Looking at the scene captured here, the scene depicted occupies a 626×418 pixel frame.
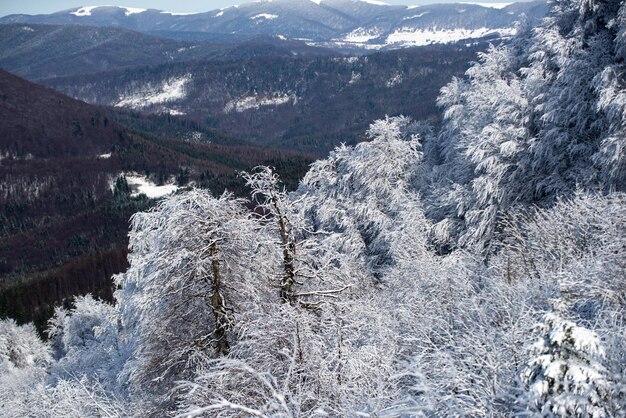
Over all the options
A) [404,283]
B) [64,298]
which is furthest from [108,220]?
[404,283]

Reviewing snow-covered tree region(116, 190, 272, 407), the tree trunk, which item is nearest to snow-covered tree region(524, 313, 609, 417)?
snow-covered tree region(116, 190, 272, 407)

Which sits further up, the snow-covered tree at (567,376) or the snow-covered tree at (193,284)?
the snow-covered tree at (567,376)

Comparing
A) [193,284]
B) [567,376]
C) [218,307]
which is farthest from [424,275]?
[567,376]

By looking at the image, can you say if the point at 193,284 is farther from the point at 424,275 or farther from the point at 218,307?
the point at 424,275

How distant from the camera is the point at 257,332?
23.6ft

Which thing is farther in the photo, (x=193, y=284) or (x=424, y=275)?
(x=424, y=275)

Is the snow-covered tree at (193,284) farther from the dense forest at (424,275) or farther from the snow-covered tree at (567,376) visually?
the snow-covered tree at (567,376)

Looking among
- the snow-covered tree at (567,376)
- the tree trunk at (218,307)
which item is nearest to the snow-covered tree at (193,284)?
the tree trunk at (218,307)

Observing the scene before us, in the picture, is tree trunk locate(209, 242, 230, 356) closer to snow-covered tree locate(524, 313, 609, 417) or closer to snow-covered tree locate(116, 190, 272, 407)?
snow-covered tree locate(116, 190, 272, 407)

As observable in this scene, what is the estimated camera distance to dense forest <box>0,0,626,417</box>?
18.5 feet

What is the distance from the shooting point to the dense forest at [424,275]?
564 cm

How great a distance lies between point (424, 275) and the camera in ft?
50.0

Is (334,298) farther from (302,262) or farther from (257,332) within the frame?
(257,332)

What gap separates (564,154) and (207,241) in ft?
47.7
